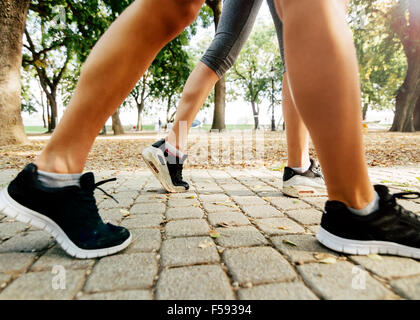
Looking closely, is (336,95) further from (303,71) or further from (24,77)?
(24,77)

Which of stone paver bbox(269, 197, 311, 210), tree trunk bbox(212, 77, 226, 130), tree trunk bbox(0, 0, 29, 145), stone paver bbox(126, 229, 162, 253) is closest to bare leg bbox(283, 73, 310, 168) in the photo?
stone paver bbox(269, 197, 311, 210)

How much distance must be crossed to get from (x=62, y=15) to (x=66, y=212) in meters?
12.0

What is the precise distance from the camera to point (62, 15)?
34.4 feet

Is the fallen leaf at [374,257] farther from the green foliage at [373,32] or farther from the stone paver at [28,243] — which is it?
the green foliage at [373,32]

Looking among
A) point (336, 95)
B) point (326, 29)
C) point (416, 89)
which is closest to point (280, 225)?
point (336, 95)

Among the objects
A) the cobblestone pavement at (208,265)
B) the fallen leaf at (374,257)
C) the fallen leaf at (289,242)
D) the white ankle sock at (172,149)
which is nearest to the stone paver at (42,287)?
the cobblestone pavement at (208,265)

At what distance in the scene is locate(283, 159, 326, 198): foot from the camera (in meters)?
2.31

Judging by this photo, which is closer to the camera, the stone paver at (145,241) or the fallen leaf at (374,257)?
the fallen leaf at (374,257)

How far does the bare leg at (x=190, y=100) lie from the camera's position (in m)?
2.36

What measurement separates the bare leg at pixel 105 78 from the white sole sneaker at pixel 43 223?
0.19 meters

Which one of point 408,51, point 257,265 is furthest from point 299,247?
point 408,51

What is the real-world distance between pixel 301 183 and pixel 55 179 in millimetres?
1825

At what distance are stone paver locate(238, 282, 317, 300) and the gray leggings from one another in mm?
1840

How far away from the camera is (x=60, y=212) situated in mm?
1184
